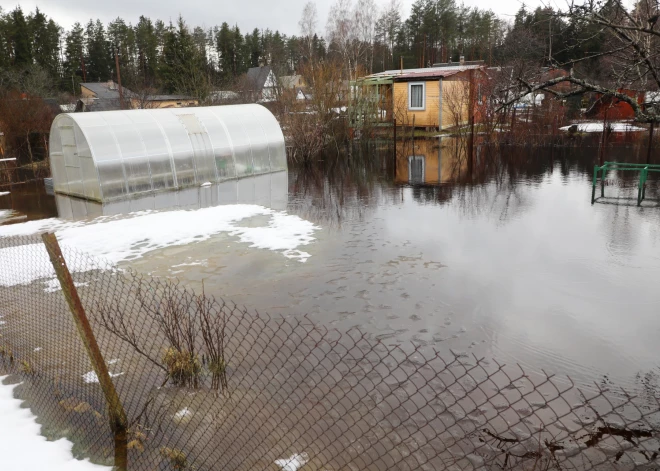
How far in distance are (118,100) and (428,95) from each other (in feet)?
86.5

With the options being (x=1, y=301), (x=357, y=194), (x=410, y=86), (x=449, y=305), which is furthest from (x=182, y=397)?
(x=410, y=86)

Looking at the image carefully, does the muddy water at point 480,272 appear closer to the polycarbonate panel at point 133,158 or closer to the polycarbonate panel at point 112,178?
the polycarbonate panel at point 133,158

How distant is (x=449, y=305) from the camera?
7.21 m

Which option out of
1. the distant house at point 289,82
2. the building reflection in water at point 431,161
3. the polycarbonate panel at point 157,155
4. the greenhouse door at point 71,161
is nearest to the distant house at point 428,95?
the building reflection in water at point 431,161

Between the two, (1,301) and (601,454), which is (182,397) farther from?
(1,301)

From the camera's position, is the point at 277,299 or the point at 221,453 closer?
the point at 221,453

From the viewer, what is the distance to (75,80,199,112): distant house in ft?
116

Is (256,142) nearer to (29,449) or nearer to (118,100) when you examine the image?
(29,449)

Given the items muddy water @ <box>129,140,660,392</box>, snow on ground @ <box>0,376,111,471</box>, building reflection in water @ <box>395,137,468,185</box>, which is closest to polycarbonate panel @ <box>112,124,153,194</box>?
muddy water @ <box>129,140,660,392</box>

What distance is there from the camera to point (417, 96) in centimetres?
3156

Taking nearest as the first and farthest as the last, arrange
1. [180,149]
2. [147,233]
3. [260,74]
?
[147,233] → [180,149] → [260,74]

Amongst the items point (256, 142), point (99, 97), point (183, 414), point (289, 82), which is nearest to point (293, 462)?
point (183, 414)

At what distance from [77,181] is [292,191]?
672 centimetres

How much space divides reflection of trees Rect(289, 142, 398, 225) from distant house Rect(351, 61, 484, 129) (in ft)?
23.4
